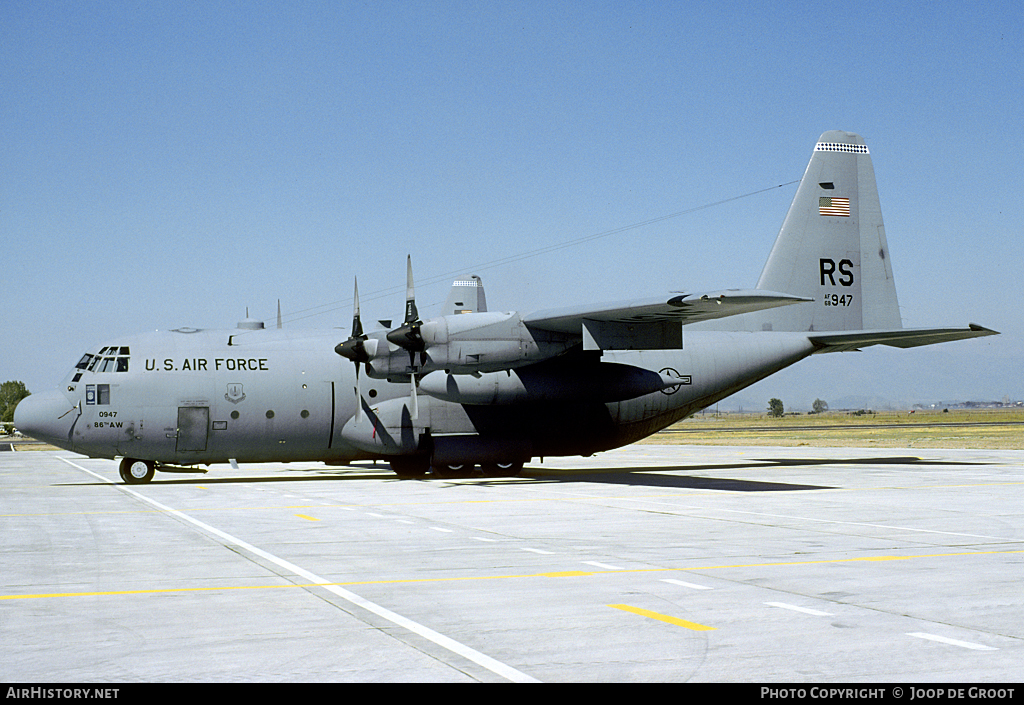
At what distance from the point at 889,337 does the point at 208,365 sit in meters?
20.1

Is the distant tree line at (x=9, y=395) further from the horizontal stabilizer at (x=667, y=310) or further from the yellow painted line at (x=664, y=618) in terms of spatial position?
the yellow painted line at (x=664, y=618)

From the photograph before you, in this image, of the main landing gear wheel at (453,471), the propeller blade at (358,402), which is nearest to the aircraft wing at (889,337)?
the main landing gear wheel at (453,471)

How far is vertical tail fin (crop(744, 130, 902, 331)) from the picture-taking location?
31766 mm

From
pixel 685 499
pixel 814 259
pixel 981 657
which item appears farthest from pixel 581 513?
pixel 814 259

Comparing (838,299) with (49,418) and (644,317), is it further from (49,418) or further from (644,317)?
(49,418)

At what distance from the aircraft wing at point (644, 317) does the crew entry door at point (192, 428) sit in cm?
944

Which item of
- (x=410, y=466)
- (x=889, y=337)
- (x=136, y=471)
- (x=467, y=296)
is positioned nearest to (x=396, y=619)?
(x=410, y=466)

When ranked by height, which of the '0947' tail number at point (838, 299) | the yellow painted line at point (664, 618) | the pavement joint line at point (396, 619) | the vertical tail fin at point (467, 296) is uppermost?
the vertical tail fin at point (467, 296)

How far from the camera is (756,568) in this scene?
36.3ft

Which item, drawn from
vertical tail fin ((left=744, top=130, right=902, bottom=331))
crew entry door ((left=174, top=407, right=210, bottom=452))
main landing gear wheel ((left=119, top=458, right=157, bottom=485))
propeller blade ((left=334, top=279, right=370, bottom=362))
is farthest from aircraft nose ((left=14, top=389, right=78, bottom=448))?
vertical tail fin ((left=744, top=130, right=902, bottom=331))

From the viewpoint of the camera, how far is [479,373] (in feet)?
88.4

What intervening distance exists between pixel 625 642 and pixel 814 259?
87.5 feet

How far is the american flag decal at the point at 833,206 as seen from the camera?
3200 centimetres
